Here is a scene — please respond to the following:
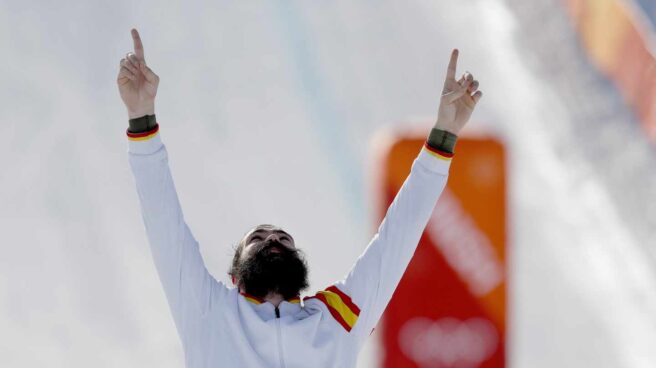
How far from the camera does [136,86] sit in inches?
65.9

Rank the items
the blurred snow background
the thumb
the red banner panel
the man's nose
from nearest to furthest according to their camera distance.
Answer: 1. the man's nose
2. the thumb
3. the red banner panel
4. the blurred snow background

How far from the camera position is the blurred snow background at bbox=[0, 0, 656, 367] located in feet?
17.3

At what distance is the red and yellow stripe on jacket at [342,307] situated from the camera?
1.64 meters

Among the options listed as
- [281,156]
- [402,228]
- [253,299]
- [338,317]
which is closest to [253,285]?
[253,299]

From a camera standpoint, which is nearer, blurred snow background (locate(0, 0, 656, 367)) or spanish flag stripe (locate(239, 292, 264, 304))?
spanish flag stripe (locate(239, 292, 264, 304))

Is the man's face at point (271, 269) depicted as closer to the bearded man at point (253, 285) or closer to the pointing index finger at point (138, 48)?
the bearded man at point (253, 285)

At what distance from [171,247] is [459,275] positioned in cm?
203

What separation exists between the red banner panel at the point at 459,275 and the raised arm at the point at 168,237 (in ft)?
6.21

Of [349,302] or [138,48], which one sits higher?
[138,48]

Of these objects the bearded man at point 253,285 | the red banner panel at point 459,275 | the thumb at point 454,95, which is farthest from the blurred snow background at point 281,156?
the bearded man at point 253,285

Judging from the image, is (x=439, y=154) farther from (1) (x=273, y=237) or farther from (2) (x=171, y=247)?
(2) (x=171, y=247)

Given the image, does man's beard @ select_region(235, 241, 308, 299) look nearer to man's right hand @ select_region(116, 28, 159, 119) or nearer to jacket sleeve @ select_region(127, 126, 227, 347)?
jacket sleeve @ select_region(127, 126, 227, 347)

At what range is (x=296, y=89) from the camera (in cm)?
604

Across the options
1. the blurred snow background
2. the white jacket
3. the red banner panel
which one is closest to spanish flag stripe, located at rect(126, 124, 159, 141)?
the white jacket
